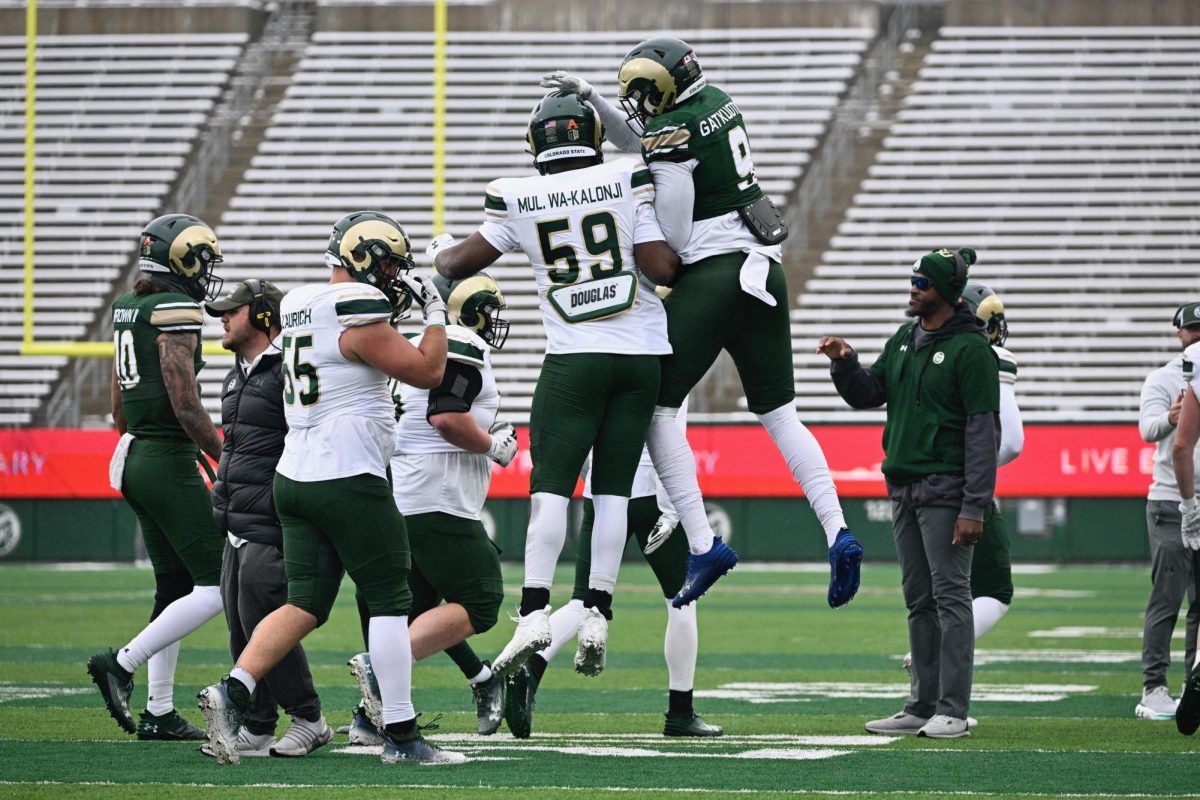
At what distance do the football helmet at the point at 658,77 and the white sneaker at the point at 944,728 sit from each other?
2702mm

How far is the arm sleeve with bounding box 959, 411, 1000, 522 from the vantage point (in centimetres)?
724

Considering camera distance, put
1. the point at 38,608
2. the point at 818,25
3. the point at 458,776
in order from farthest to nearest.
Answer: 1. the point at 818,25
2. the point at 38,608
3. the point at 458,776

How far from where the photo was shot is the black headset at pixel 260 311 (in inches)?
285

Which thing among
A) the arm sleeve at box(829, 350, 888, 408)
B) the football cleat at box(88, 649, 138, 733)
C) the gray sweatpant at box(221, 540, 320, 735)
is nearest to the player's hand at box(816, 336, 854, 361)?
the arm sleeve at box(829, 350, 888, 408)

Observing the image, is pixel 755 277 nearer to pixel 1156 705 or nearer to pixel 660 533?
pixel 660 533

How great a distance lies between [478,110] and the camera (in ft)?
89.5

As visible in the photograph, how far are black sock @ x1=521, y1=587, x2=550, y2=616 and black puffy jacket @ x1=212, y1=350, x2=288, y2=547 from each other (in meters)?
1.14

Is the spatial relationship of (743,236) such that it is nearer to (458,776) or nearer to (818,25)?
(458,776)

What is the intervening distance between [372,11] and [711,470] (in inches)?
454

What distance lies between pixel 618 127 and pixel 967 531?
84.7 inches

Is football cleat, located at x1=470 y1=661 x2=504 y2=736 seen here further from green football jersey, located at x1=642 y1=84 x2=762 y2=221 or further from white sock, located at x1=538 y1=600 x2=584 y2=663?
green football jersey, located at x1=642 y1=84 x2=762 y2=221

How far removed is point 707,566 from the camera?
258 inches

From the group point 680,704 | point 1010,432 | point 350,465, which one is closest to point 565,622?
point 680,704

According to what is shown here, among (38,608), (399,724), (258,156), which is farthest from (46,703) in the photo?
(258,156)
